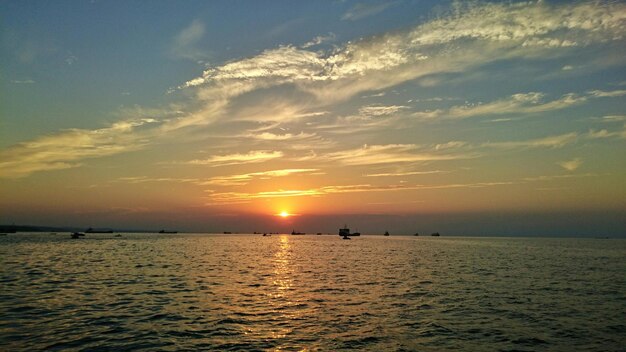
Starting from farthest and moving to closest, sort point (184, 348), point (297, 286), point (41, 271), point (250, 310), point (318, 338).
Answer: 1. point (41, 271)
2. point (297, 286)
3. point (250, 310)
4. point (318, 338)
5. point (184, 348)

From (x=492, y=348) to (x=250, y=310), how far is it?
1938 cm

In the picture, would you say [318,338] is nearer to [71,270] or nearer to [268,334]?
[268,334]

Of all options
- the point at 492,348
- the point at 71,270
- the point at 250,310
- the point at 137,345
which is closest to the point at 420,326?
the point at 492,348

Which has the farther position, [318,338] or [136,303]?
[136,303]

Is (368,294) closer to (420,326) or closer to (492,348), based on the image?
(420,326)

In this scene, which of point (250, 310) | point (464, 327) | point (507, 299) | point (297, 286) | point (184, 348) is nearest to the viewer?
point (184, 348)

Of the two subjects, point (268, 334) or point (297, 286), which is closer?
point (268, 334)

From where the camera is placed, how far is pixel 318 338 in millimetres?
25109

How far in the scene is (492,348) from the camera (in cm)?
2370

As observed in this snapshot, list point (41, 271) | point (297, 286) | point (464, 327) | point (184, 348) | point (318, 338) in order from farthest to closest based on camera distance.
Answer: point (41, 271) → point (297, 286) → point (464, 327) → point (318, 338) → point (184, 348)

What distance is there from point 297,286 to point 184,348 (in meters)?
28.0

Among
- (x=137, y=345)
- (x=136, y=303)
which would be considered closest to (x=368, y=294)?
(x=136, y=303)

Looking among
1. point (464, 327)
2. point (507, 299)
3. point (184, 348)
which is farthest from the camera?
point (507, 299)

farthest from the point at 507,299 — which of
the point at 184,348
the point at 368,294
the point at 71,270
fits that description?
the point at 71,270
